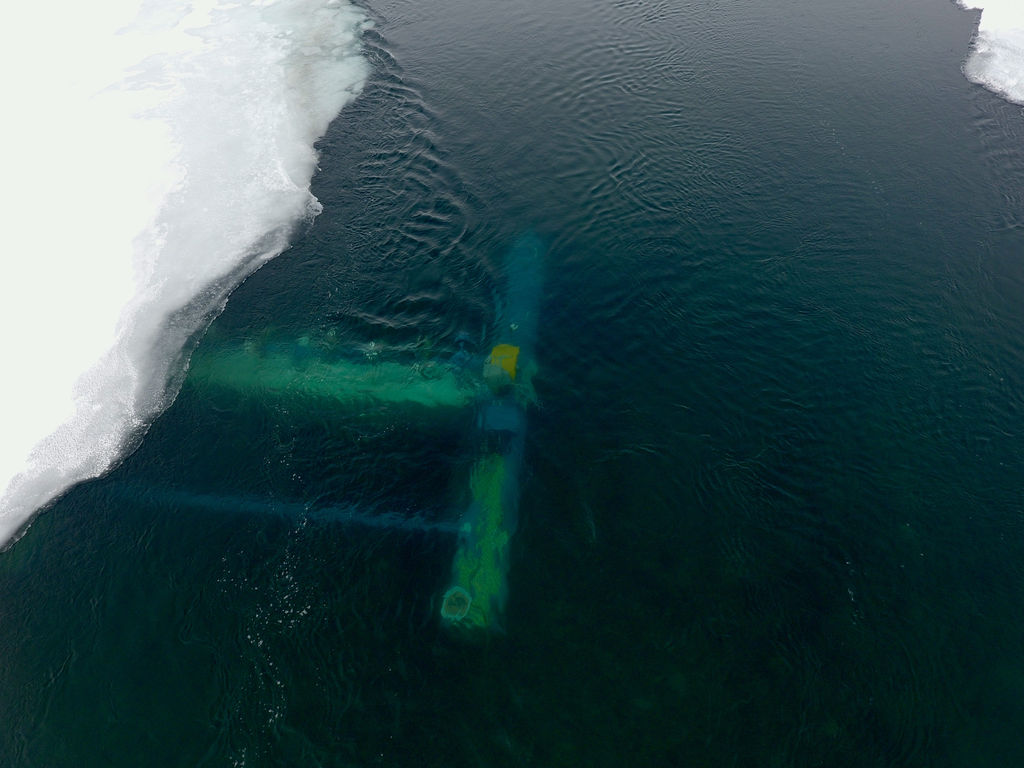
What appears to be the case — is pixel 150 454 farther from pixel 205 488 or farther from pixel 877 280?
pixel 877 280

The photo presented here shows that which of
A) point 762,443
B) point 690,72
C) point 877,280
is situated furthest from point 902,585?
point 690,72

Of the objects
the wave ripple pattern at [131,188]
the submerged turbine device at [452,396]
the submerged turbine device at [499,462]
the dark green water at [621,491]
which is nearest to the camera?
the dark green water at [621,491]

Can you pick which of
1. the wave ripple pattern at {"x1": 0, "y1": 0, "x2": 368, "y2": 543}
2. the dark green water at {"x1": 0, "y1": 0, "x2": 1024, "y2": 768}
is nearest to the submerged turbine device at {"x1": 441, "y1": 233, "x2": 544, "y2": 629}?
the dark green water at {"x1": 0, "y1": 0, "x2": 1024, "y2": 768}

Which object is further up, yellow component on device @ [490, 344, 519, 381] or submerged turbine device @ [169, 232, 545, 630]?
yellow component on device @ [490, 344, 519, 381]

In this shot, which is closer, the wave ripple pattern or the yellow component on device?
the wave ripple pattern

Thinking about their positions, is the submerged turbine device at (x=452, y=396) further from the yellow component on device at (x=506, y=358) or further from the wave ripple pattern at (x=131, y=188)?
the wave ripple pattern at (x=131, y=188)

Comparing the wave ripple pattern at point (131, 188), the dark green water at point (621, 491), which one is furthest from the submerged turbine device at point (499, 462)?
the wave ripple pattern at point (131, 188)

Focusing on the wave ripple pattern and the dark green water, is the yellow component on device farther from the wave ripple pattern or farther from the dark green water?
the wave ripple pattern
